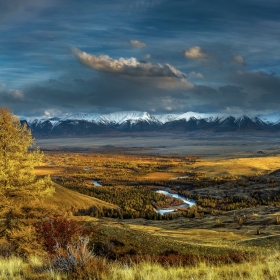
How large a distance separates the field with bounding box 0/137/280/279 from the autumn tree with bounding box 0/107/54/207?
121cm

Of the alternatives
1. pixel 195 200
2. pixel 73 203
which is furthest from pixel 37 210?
pixel 195 200

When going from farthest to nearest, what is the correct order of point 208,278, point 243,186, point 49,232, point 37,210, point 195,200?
1. point 243,186
2. point 195,200
3. point 37,210
4. point 49,232
5. point 208,278

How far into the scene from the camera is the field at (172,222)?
44.0 feet

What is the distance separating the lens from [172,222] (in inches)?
2306

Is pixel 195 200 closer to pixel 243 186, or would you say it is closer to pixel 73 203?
pixel 243 186

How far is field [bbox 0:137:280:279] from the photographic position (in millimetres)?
13404

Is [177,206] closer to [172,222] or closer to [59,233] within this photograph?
[172,222]

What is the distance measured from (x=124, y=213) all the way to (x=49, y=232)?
52.0 metres

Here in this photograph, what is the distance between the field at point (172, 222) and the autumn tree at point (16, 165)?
1.21m

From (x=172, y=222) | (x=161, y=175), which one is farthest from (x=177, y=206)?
(x=161, y=175)

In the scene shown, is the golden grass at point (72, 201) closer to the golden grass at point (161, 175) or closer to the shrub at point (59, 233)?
the shrub at point (59, 233)

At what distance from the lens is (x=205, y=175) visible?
134 metres

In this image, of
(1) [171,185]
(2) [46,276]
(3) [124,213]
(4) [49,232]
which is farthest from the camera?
(1) [171,185]

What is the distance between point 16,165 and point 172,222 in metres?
39.4
